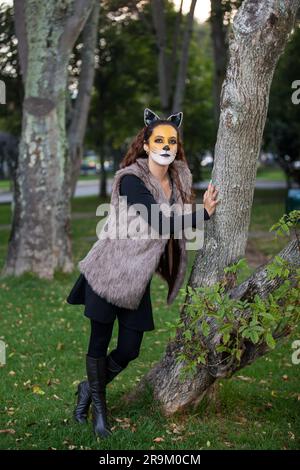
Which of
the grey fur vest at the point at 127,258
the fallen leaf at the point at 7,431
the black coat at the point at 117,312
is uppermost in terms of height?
the grey fur vest at the point at 127,258

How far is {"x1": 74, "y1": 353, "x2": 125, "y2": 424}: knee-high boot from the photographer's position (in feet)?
16.4

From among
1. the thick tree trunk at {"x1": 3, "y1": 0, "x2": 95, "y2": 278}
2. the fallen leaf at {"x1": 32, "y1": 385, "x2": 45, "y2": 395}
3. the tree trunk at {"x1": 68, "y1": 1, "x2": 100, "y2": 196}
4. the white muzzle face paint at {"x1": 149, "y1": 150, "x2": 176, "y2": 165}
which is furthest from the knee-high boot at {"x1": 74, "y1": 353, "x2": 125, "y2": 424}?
the tree trunk at {"x1": 68, "y1": 1, "x2": 100, "y2": 196}

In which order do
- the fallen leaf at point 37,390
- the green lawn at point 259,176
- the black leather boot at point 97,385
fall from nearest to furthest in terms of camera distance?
the black leather boot at point 97,385, the fallen leaf at point 37,390, the green lawn at point 259,176

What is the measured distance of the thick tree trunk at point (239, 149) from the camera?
457 cm

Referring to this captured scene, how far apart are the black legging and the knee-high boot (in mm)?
50

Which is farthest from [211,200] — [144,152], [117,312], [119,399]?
[119,399]

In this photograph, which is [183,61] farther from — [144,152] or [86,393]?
[86,393]

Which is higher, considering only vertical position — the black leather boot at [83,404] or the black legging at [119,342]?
the black legging at [119,342]

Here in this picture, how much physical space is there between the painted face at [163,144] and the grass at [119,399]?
1471mm

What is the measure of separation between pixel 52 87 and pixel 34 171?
125cm

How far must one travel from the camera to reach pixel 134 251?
15.4 ft

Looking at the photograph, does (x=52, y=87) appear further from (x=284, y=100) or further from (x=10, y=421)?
(x=284, y=100)

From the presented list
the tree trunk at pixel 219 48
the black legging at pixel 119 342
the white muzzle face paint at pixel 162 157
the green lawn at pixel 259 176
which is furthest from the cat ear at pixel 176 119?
the green lawn at pixel 259 176

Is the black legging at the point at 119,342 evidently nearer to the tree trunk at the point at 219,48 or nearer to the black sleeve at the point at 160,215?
the black sleeve at the point at 160,215
